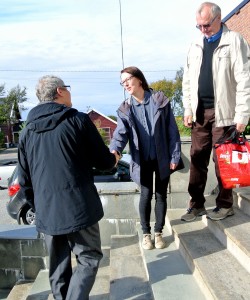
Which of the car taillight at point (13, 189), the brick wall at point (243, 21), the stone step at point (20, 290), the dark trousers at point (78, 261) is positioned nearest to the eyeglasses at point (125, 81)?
the dark trousers at point (78, 261)

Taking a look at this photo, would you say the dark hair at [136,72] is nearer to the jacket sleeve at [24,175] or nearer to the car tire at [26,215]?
the jacket sleeve at [24,175]

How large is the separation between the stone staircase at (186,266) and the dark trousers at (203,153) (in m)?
0.22

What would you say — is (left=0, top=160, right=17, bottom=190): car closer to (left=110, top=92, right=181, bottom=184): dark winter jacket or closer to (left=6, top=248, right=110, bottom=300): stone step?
(left=6, top=248, right=110, bottom=300): stone step

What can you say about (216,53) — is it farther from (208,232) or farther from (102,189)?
(102,189)

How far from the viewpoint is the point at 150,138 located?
3492mm

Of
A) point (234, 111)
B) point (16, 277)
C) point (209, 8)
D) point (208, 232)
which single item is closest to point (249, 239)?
point (208, 232)

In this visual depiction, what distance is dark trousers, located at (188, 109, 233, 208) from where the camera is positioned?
3.56 m

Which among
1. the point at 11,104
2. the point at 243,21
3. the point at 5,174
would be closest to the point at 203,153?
the point at 5,174

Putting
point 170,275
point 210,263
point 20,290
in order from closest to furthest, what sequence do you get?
point 210,263 < point 170,275 < point 20,290

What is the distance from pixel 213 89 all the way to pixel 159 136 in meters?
0.66

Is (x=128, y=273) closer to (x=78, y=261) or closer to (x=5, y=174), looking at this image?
(x=78, y=261)

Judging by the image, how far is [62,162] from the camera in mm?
2574

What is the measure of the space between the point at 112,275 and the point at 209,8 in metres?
2.55

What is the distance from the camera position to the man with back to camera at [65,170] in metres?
2.57
